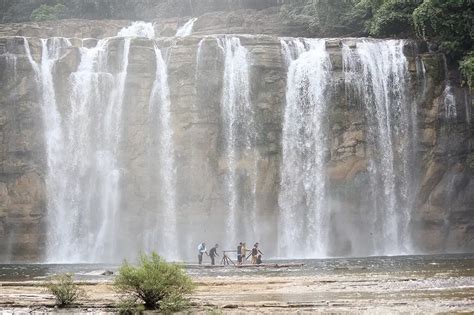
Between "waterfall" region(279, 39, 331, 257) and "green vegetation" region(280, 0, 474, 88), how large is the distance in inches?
252

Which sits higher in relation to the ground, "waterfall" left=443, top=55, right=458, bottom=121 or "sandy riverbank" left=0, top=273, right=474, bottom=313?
"waterfall" left=443, top=55, right=458, bottom=121

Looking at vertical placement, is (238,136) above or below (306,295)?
above

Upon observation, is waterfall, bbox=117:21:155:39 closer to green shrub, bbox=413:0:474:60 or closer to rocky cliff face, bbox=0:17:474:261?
rocky cliff face, bbox=0:17:474:261

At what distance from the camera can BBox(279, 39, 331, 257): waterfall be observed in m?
39.8

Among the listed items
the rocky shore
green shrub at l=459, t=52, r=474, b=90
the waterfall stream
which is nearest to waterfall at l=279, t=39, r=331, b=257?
the waterfall stream

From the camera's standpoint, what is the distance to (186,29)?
55125mm

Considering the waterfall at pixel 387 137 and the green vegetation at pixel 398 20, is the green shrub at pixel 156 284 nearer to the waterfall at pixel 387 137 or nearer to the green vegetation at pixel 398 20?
the waterfall at pixel 387 137

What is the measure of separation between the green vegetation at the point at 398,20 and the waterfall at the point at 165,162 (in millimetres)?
14550

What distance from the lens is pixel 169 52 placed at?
42156mm

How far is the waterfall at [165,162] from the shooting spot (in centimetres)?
3997

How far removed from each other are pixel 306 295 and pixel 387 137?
965 inches

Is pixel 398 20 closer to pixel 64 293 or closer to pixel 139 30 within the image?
pixel 139 30

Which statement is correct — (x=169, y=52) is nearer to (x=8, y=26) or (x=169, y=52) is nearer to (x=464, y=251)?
(x=8, y=26)

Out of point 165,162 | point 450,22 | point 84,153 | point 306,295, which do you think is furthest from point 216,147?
point 306,295
